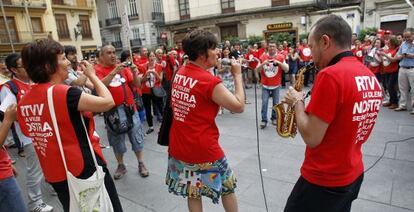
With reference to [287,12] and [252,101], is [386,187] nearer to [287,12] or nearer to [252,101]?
[252,101]

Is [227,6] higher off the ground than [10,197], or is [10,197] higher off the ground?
[227,6]

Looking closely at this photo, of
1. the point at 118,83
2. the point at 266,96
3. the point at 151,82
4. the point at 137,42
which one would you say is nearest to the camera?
the point at 118,83

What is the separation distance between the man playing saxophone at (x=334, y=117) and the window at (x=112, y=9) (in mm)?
38481

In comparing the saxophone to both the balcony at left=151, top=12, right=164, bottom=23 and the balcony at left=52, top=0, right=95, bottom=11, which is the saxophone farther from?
the balcony at left=151, top=12, right=164, bottom=23

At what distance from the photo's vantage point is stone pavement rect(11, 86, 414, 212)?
11.0ft

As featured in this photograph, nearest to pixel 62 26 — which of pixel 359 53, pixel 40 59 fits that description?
pixel 359 53

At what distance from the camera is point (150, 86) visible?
6.89m

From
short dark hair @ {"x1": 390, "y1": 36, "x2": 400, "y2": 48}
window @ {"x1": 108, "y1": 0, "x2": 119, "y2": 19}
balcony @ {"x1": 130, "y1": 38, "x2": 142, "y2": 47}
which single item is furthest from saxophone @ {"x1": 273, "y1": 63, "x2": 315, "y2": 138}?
window @ {"x1": 108, "y1": 0, "x2": 119, "y2": 19}

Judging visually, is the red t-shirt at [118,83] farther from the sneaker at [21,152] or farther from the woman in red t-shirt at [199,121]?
the sneaker at [21,152]

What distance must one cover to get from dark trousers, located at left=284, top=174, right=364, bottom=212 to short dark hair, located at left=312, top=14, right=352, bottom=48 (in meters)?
0.86

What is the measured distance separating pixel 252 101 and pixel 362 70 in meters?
7.40

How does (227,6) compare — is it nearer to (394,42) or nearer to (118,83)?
(394,42)

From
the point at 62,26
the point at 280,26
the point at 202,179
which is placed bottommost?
the point at 202,179

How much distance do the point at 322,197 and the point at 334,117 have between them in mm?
524
